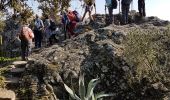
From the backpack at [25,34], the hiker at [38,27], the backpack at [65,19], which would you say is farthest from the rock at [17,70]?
the backpack at [65,19]

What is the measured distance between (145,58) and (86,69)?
5.85 ft

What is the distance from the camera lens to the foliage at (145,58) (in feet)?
47.6

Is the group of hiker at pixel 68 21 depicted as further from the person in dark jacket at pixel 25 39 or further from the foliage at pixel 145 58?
the foliage at pixel 145 58

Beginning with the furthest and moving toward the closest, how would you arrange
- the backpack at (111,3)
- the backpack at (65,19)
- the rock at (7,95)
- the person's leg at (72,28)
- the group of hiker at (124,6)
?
the person's leg at (72,28) → the backpack at (65,19) → the backpack at (111,3) → the group of hiker at (124,6) → the rock at (7,95)

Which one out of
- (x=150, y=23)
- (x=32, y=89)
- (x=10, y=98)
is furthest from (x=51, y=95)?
(x=150, y=23)

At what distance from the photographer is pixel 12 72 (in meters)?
15.5

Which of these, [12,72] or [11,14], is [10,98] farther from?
[11,14]

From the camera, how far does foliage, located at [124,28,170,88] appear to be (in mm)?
14508

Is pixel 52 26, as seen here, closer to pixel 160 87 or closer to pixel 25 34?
pixel 25 34

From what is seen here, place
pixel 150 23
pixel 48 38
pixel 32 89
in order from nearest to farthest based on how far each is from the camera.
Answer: pixel 32 89, pixel 150 23, pixel 48 38

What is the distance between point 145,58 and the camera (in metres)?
14.9

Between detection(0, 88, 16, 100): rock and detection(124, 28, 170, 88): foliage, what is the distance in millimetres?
3359

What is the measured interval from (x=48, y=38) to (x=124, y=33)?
504 cm

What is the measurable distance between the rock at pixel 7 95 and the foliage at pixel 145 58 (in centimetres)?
336
